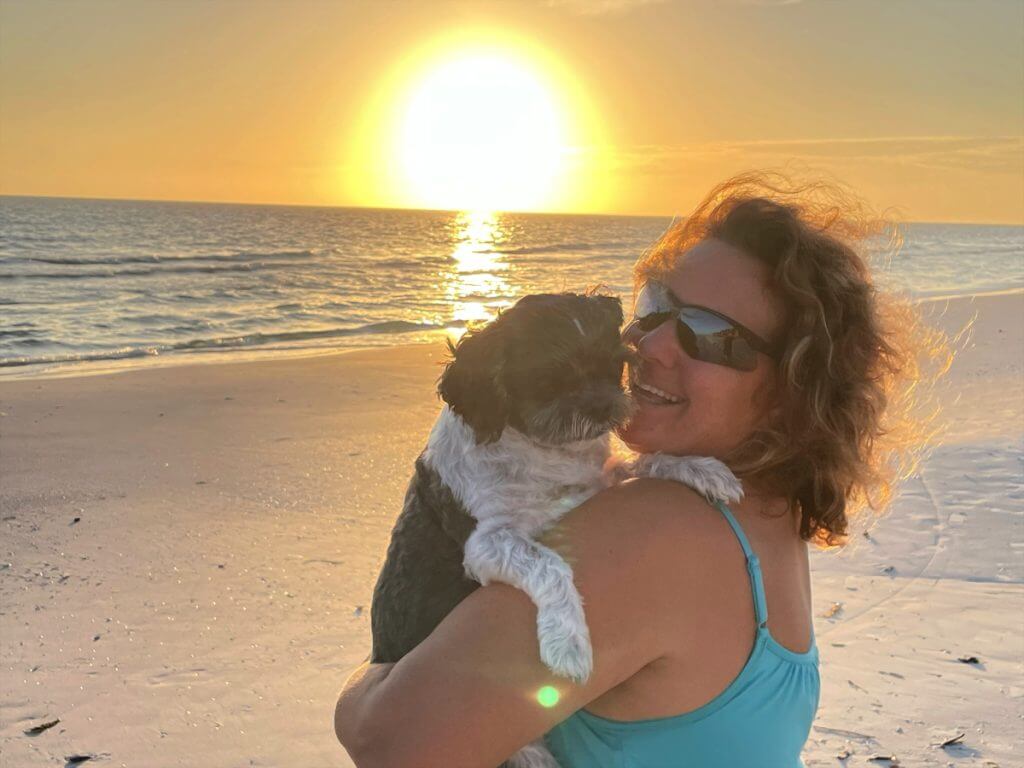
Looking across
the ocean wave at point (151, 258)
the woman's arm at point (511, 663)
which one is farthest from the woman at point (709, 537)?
the ocean wave at point (151, 258)

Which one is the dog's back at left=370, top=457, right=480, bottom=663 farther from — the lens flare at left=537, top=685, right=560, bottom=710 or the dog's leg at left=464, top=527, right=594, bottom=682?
the lens flare at left=537, top=685, right=560, bottom=710

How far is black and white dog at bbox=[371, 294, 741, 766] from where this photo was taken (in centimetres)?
270

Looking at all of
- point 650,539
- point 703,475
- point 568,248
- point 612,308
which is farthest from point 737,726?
point 568,248

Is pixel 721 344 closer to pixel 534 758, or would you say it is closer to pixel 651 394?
pixel 651 394

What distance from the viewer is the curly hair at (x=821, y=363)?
8.66ft

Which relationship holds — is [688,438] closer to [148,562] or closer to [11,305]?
[148,562]

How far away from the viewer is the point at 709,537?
222 centimetres

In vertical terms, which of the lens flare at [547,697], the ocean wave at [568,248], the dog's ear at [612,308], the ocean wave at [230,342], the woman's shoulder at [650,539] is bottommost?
the ocean wave at [230,342]

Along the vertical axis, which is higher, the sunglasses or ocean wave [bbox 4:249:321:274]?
the sunglasses

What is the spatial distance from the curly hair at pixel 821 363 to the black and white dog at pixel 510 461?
0.26m

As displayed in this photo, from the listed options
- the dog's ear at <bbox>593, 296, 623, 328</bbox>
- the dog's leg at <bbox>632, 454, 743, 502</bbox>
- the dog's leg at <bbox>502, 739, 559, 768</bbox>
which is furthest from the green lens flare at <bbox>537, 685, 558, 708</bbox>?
the dog's ear at <bbox>593, 296, 623, 328</bbox>

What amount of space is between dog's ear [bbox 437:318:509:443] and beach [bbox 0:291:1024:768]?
242 centimetres

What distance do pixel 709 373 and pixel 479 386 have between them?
796 mm

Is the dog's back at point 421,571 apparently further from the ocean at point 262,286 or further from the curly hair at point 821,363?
the ocean at point 262,286
